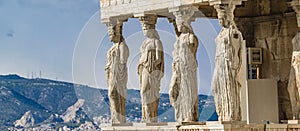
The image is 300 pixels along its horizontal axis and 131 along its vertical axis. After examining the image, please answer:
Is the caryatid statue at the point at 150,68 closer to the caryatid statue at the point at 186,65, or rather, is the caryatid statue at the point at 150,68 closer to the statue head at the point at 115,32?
the statue head at the point at 115,32

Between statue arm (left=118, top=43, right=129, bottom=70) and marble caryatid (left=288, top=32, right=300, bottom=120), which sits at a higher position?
statue arm (left=118, top=43, right=129, bottom=70)

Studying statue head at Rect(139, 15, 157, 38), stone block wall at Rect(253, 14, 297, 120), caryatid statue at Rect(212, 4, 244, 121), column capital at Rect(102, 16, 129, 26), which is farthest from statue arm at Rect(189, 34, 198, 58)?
stone block wall at Rect(253, 14, 297, 120)

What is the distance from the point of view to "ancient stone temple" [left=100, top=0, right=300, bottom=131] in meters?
30.6

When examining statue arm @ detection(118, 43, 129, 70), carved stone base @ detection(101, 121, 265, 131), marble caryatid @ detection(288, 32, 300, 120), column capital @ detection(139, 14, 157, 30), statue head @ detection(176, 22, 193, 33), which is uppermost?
column capital @ detection(139, 14, 157, 30)

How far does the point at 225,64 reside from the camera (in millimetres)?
30516

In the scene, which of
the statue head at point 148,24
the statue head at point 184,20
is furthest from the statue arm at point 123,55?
the statue head at point 184,20

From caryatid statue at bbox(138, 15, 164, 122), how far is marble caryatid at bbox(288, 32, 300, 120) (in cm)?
463

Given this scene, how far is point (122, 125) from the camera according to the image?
34531 millimetres

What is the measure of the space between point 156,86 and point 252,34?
395 centimetres

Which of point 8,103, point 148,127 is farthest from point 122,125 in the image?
point 8,103

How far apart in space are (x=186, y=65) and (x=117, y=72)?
138 inches

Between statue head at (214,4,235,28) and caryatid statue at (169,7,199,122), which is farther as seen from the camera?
caryatid statue at (169,7,199,122)

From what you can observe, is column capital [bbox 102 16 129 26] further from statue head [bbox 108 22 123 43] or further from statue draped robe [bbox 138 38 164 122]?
statue draped robe [bbox 138 38 164 122]

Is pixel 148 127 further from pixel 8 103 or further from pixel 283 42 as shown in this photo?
pixel 8 103
